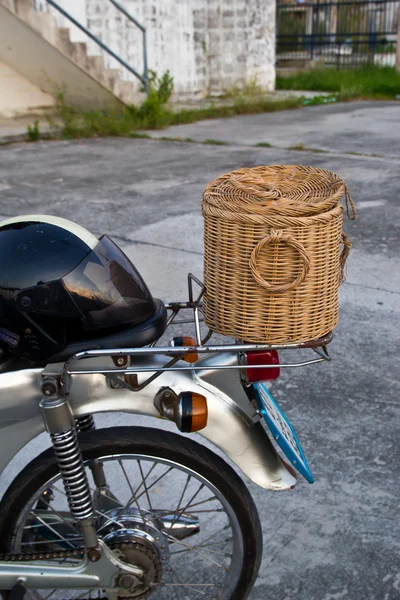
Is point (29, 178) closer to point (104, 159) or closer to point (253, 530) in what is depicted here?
point (104, 159)

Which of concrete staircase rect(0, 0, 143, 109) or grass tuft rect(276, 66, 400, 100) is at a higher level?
concrete staircase rect(0, 0, 143, 109)

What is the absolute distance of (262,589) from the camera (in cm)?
231

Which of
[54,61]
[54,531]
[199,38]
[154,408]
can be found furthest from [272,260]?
[199,38]

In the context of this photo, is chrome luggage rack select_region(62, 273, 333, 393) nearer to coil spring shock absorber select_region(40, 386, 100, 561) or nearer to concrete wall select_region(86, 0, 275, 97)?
coil spring shock absorber select_region(40, 386, 100, 561)

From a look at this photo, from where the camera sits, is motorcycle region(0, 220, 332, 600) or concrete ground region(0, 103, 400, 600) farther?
concrete ground region(0, 103, 400, 600)

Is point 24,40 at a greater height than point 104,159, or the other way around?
point 24,40

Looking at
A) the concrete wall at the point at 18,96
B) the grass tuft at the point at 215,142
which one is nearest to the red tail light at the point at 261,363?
the grass tuft at the point at 215,142

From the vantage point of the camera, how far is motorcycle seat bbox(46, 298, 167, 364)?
188 cm

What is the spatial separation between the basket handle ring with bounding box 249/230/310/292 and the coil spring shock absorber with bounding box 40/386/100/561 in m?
0.56

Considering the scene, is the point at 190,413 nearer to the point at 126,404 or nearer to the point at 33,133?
the point at 126,404

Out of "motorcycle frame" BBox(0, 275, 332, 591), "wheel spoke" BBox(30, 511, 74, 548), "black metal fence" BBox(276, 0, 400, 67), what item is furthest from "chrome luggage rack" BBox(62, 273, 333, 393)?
"black metal fence" BBox(276, 0, 400, 67)

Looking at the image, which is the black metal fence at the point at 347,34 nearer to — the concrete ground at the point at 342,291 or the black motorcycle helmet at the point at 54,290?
the concrete ground at the point at 342,291

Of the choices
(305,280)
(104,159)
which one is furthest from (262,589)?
(104,159)

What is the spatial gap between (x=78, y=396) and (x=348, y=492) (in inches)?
51.3
